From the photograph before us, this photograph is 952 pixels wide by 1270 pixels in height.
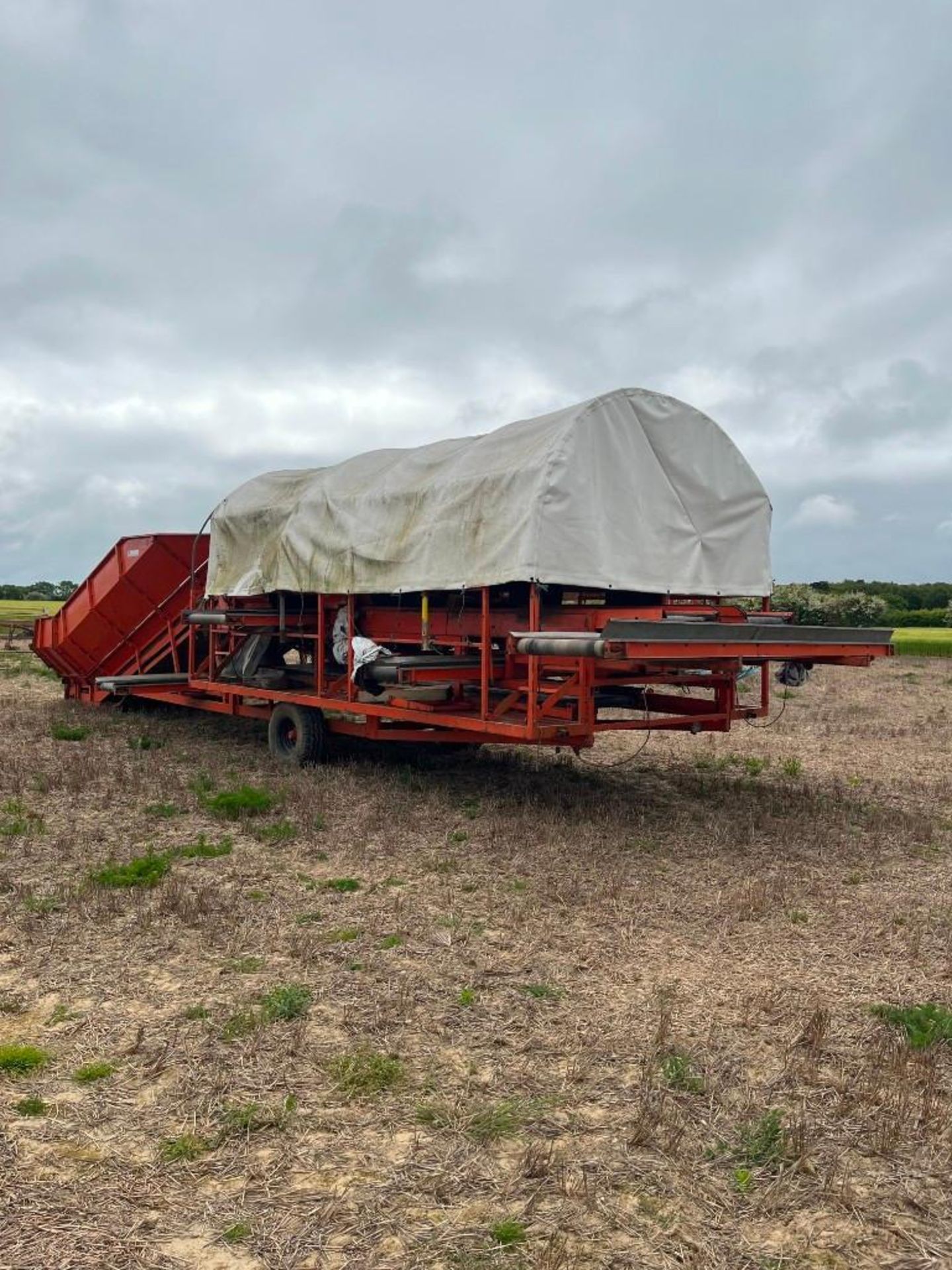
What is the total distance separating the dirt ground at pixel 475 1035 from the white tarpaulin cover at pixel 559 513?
2.13 metres

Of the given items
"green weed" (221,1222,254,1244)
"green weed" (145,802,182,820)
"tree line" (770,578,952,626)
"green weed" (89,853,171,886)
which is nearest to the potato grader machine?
"green weed" (145,802,182,820)

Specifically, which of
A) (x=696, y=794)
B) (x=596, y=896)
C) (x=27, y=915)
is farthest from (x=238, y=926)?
(x=696, y=794)

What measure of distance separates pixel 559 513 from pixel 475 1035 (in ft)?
14.7

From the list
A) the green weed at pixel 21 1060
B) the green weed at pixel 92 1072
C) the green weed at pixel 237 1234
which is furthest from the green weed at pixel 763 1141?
the green weed at pixel 21 1060

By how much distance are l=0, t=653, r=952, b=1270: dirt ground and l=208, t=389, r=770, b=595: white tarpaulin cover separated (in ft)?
6.99

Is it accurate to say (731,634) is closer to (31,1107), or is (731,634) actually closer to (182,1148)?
(182,1148)

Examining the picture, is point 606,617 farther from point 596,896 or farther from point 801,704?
point 801,704

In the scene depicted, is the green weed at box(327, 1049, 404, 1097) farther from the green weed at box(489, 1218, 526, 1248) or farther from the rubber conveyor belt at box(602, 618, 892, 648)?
the rubber conveyor belt at box(602, 618, 892, 648)

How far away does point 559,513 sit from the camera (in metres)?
7.93

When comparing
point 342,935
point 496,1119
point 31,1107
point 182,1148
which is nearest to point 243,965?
point 342,935

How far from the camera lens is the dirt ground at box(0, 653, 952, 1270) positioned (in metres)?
3.14

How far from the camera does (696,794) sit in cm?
973

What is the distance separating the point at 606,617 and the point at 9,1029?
4992 mm

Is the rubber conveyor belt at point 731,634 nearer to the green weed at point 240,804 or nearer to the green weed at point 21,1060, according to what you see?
the green weed at point 240,804
